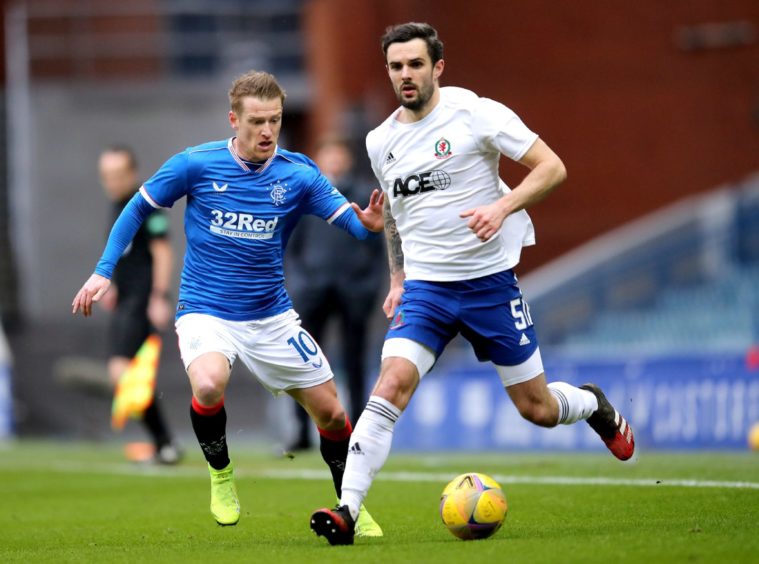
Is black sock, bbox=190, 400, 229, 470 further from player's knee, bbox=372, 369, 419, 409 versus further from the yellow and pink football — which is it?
the yellow and pink football

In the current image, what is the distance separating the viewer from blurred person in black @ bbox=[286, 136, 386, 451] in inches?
523

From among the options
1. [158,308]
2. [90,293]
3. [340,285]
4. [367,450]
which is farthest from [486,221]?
[340,285]

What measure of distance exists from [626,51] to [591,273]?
580 centimetres

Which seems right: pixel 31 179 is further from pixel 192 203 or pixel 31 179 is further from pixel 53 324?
pixel 192 203

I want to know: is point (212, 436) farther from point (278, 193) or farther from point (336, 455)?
point (278, 193)

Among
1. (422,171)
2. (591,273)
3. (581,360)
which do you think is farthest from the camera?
(591,273)

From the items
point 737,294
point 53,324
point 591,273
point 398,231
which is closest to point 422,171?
point 398,231

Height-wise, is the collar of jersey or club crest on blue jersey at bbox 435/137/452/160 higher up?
club crest on blue jersey at bbox 435/137/452/160

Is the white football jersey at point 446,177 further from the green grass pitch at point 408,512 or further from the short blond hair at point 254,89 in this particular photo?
the green grass pitch at point 408,512

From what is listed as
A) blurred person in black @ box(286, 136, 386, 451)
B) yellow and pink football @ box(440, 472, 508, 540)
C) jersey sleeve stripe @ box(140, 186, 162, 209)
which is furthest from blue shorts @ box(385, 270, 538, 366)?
blurred person in black @ box(286, 136, 386, 451)

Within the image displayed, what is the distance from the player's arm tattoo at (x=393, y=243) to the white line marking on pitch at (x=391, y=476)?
90.0 inches

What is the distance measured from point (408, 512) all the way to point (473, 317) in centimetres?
154

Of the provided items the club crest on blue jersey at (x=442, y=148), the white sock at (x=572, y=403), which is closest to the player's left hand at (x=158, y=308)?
the white sock at (x=572, y=403)

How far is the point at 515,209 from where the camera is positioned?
6.60m
